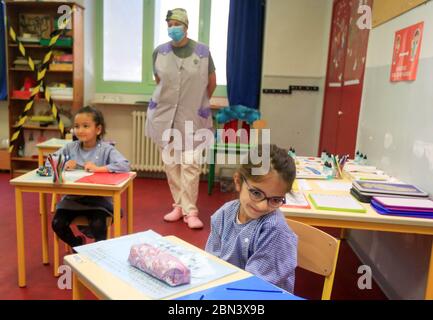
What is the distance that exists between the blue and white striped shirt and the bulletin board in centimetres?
159

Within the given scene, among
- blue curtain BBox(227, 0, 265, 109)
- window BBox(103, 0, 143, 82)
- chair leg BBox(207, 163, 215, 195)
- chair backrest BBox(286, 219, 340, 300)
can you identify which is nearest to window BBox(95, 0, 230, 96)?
window BBox(103, 0, 143, 82)

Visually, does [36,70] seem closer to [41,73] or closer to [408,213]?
[41,73]

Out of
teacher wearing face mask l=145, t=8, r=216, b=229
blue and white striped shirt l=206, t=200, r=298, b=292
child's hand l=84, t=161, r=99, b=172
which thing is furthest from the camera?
teacher wearing face mask l=145, t=8, r=216, b=229

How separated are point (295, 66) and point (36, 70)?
2989mm

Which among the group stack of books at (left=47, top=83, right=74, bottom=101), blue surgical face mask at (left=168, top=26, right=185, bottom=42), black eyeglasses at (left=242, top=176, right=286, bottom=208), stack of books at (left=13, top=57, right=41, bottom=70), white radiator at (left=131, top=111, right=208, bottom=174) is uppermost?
blue surgical face mask at (left=168, top=26, right=185, bottom=42)

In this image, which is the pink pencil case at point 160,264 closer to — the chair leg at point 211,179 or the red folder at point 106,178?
the red folder at point 106,178

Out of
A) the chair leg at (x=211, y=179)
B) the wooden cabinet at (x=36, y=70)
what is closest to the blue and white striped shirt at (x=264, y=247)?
the chair leg at (x=211, y=179)

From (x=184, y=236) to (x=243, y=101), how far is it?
2.12 m

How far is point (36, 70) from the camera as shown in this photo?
4.70 metres

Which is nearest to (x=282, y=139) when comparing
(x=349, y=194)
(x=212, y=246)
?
(x=349, y=194)

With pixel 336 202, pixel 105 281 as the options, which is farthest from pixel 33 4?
pixel 105 281

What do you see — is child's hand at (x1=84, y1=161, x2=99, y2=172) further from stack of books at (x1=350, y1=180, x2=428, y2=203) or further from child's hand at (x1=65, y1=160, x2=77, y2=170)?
stack of books at (x1=350, y1=180, x2=428, y2=203)

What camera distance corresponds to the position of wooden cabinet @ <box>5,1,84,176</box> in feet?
15.0

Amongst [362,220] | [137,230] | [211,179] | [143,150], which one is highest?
[362,220]
